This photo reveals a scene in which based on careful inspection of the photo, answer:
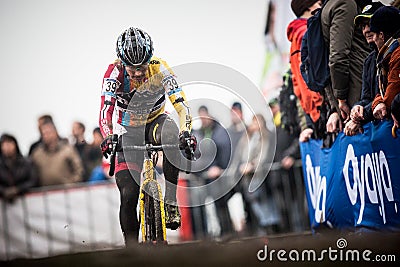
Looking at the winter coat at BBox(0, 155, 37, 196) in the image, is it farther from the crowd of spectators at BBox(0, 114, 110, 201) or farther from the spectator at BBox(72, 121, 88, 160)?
the spectator at BBox(72, 121, 88, 160)

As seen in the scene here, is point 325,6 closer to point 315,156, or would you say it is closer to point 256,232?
point 315,156

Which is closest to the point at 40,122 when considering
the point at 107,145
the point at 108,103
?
the point at 108,103

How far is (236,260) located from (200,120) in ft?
20.6

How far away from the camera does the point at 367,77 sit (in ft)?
26.3

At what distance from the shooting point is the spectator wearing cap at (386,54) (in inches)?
286

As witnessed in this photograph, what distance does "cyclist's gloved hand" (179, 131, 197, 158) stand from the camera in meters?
7.74

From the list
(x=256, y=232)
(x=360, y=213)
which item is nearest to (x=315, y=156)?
(x=360, y=213)

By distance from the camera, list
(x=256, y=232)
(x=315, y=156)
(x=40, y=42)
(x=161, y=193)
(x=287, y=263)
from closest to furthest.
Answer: (x=287, y=263) → (x=161, y=193) → (x=315, y=156) → (x=40, y=42) → (x=256, y=232)

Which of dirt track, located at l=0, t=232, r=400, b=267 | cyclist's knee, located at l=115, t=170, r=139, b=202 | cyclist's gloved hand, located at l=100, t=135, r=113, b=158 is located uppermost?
cyclist's gloved hand, located at l=100, t=135, r=113, b=158

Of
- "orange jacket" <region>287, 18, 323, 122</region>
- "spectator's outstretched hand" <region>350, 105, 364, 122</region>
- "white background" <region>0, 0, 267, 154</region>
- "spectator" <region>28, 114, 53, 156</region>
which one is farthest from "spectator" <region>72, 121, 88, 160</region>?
"spectator's outstretched hand" <region>350, 105, 364, 122</region>

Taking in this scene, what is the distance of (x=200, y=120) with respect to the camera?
12.7 meters

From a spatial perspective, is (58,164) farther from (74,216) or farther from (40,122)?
(74,216)

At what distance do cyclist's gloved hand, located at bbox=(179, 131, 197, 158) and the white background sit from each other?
1.50m

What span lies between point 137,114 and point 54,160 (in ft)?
18.1
